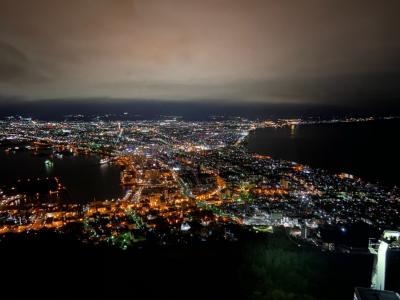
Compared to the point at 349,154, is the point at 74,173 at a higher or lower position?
lower

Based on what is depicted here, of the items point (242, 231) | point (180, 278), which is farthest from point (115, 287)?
point (242, 231)

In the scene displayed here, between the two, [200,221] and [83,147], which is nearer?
[200,221]

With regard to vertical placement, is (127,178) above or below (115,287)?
below

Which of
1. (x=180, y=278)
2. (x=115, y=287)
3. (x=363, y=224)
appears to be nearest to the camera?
(x=115, y=287)

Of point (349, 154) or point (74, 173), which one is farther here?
point (349, 154)

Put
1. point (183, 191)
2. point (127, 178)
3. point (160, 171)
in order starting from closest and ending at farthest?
1. point (183, 191)
2. point (127, 178)
3. point (160, 171)

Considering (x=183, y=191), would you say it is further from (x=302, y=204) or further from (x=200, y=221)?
(x=302, y=204)

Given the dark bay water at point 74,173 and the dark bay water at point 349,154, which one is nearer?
the dark bay water at point 74,173

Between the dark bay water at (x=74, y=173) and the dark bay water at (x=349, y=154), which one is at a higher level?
the dark bay water at (x=349, y=154)
